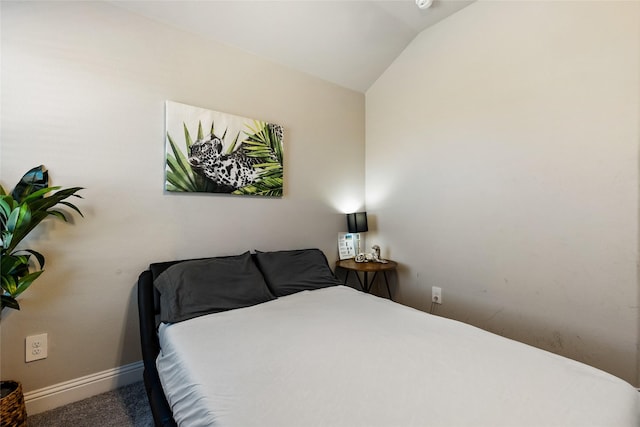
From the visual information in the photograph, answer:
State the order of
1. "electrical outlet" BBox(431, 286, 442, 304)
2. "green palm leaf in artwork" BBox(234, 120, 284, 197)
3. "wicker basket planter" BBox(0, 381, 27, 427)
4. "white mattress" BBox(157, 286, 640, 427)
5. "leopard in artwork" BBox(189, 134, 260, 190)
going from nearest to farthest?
"white mattress" BBox(157, 286, 640, 427) → "wicker basket planter" BBox(0, 381, 27, 427) → "leopard in artwork" BBox(189, 134, 260, 190) → "green palm leaf in artwork" BBox(234, 120, 284, 197) → "electrical outlet" BBox(431, 286, 442, 304)

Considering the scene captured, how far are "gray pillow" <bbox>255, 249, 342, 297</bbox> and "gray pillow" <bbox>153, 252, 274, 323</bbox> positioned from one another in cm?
11

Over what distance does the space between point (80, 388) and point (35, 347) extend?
0.36 meters

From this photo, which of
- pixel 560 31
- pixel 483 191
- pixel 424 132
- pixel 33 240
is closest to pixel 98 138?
pixel 33 240

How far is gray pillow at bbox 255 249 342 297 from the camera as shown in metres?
2.08

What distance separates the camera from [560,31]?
5.81ft

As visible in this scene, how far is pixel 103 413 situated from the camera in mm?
1582

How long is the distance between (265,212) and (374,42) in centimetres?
180

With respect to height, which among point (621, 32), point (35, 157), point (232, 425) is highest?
point (621, 32)

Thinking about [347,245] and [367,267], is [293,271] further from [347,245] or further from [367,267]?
[347,245]

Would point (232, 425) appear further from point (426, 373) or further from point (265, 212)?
point (265, 212)

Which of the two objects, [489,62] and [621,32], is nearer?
[621,32]

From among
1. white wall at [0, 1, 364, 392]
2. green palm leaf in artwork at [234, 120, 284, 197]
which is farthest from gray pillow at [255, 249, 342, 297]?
green palm leaf in artwork at [234, 120, 284, 197]

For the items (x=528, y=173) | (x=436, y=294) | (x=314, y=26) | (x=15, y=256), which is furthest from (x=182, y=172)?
(x=528, y=173)

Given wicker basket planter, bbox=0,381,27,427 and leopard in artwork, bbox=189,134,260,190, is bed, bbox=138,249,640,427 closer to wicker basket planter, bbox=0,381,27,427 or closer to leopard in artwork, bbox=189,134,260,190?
wicker basket planter, bbox=0,381,27,427
